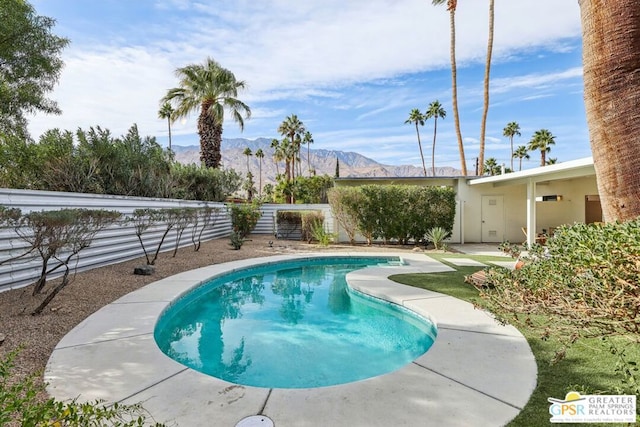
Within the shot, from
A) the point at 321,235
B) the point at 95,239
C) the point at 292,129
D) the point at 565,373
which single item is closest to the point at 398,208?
the point at 321,235

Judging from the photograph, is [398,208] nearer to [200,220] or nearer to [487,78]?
[200,220]

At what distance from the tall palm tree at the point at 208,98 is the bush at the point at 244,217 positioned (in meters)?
4.12

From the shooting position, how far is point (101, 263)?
807 cm

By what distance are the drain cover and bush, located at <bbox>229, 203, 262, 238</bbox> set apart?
14303 mm

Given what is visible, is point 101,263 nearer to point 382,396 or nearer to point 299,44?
point 382,396

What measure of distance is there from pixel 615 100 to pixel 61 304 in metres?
7.37

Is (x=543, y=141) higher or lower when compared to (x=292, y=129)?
lower

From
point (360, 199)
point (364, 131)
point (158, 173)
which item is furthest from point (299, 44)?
point (364, 131)

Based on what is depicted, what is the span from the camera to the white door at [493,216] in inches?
613

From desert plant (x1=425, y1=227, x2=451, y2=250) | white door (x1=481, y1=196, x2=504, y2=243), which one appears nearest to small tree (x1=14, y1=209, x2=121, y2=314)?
desert plant (x1=425, y1=227, x2=451, y2=250)

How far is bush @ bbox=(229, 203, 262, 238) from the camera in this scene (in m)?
16.7

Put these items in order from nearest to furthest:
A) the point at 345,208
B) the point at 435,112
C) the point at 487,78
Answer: the point at 345,208
the point at 487,78
the point at 435,112

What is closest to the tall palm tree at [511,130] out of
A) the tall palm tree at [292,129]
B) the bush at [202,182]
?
the tall palm tree at [292,129]

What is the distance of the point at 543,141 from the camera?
3775 centimetres
